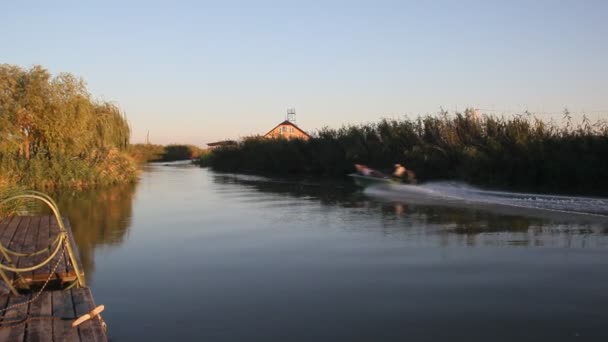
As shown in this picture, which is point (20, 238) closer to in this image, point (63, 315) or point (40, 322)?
point (63, 315)

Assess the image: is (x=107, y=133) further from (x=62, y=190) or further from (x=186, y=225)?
(x=186, y=225)

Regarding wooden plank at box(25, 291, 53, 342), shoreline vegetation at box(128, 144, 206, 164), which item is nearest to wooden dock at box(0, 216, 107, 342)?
wooden plank at box(25, 291, 53, 342)

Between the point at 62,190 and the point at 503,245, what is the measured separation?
22756 millimetres

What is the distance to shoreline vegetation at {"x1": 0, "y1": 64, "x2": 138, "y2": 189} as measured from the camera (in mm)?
A: 28109

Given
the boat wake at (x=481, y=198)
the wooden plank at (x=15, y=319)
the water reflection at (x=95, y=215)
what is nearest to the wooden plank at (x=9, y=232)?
the water reflection at (x=95, y=215)

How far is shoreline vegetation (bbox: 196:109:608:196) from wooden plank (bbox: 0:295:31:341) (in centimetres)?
1875

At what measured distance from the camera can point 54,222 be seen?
1203cm

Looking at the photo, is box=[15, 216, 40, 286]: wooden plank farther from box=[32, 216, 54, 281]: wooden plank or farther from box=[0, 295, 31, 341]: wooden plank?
box=[0, 295, 31, 341]: wooden plank

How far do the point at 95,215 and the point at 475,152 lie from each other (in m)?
16.0

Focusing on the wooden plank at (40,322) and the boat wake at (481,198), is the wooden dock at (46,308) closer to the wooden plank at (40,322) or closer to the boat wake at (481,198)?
the wooden plank at (40,322)

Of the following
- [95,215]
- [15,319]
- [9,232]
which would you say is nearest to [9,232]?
[9,232]

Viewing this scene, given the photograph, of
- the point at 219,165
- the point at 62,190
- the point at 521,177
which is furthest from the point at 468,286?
the point at 219,165

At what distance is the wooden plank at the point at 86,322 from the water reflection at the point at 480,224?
774cm

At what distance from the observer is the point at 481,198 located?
20484mm
